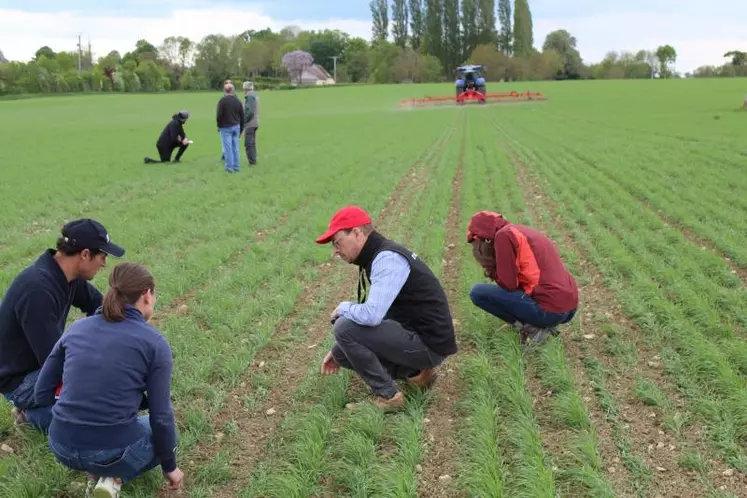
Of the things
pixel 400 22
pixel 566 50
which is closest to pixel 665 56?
pixel 566 50

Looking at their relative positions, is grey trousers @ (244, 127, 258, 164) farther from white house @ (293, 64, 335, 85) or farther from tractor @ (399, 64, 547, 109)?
white house @ (293, 64, 335, 85)

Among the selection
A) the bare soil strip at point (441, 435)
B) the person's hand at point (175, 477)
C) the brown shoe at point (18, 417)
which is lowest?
the bare soil strip at point (441, 435)

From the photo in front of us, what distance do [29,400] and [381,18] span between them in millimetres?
129046

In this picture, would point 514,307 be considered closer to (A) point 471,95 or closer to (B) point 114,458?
(B) point 114,458

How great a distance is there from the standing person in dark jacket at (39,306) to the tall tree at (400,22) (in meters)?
122

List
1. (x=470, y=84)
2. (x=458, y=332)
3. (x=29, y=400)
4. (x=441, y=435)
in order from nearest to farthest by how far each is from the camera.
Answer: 1. (x=29, y=400)
2. (x=441, y=435)
3. (x=458, y=332)
4. (x=470, y=84)

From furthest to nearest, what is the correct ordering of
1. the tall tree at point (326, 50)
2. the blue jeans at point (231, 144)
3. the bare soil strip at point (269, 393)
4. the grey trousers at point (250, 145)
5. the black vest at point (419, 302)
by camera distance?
1. the tall tree at point (326, 50)
2. the grey trousers at point (250, 145)
3. the blue jeans at point (231, 144)
4. the black vest at point (419, 302)
5. the bare soil strip at point (269, 393)

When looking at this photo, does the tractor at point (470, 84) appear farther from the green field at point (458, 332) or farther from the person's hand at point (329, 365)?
the person's hand at point (329, 365)

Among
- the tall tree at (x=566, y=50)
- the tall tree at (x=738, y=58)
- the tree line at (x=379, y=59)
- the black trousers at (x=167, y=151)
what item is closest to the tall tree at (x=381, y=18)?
the tree line at (x=379, y=59)

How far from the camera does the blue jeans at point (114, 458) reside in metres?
3.05

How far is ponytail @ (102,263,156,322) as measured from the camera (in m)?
3.02

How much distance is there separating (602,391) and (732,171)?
33.4 feet

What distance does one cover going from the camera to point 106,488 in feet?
10.1

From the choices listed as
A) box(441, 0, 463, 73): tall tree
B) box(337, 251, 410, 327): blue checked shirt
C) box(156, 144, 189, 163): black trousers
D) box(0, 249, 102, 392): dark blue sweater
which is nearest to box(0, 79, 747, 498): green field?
box(0, 249, 102, 392): dark blue sweater
